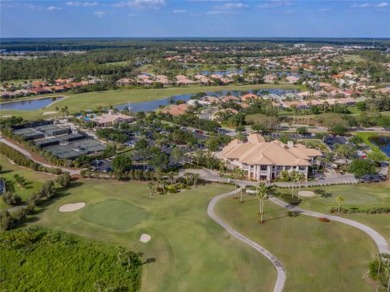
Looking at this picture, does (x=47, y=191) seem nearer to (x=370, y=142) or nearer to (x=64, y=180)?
(x=64, y=180)

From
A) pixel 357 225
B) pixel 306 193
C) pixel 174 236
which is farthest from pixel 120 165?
pixel 357 225

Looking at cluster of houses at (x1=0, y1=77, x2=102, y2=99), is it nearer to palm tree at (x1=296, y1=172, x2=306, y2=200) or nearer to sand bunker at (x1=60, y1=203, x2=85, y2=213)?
sand bunker at (x1=60, y1=203, x2=85, y2=213)

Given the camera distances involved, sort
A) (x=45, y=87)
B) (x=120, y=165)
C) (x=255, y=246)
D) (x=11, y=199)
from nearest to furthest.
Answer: (x=255, y=246)
(x=11, y=199)
(x=120, y=165)
(x=45, y=87)

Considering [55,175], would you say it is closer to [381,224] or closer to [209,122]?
[209,122]

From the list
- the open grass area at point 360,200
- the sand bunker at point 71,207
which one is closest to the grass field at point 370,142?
the open grass area at point 360,200

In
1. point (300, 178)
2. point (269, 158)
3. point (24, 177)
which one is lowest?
point (24, 177)

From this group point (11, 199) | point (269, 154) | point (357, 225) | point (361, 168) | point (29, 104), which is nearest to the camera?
point (357, 225)

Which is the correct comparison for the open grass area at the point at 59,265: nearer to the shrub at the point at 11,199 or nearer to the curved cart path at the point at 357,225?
the shrub at the point at 11,199
